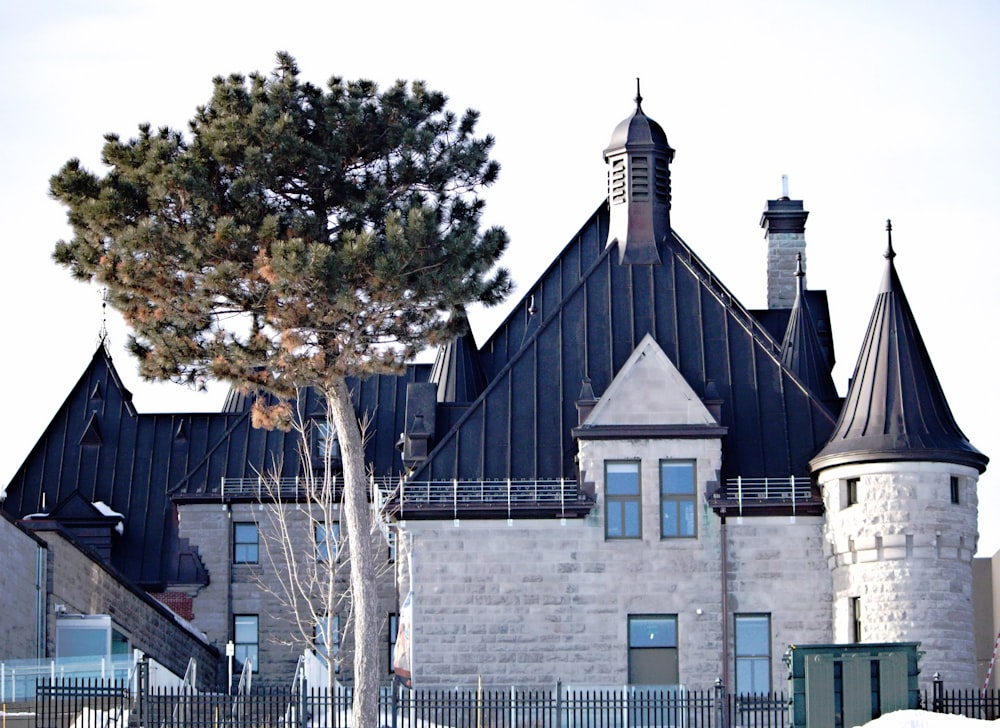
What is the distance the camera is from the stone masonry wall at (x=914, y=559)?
1736 inches

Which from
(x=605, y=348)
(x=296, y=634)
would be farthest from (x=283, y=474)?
(x=605, y=348)

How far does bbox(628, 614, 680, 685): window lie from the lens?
4581 centimetres

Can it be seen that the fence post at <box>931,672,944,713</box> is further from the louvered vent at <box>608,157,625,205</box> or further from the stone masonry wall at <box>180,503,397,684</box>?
the stone masonry wall at <box>180,503,397,684</box>

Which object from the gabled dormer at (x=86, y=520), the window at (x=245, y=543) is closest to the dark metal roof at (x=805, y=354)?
the window at (x=245, y=543)

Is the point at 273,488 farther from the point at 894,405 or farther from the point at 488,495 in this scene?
the point at 894,405

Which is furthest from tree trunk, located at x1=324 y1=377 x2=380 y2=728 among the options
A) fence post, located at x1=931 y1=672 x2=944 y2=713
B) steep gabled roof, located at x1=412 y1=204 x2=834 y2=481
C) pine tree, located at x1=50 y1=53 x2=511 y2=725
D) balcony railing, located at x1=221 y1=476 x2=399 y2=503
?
balcony railing, located at x1=221 y1=476 x2=399 y2=503

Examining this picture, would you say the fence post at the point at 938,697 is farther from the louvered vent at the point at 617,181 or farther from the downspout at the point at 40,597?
the downspout at the point at 40,597

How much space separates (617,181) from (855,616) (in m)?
12.2

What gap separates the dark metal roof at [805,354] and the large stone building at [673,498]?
0.08 m

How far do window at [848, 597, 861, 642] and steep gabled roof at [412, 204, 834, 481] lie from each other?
310 cm

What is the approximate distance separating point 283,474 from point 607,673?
549 inches

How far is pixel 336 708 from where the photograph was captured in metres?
41.8

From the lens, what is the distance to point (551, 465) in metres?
47.4

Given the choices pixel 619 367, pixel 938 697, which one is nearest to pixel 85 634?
pixel 619 367
